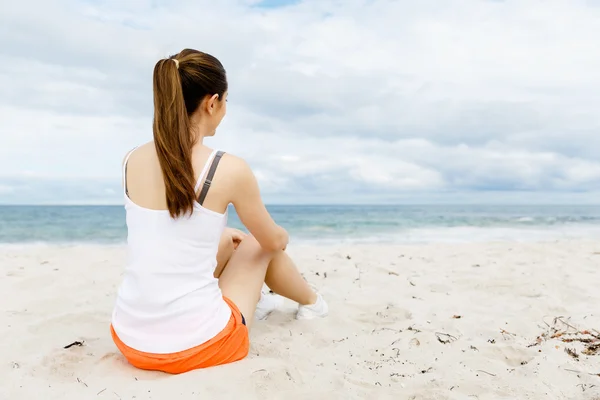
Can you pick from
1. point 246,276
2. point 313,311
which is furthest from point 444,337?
point 246,276

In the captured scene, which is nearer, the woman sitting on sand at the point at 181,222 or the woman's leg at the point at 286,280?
the woman sitting on sand at the point at 181,222

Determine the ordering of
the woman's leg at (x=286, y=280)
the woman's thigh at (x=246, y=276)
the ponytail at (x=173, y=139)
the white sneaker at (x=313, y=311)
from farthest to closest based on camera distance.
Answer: the white sneaker at (x=313, y=311) < the woman's leg at (x=286, y=280) < the woman's thigh at (x=246, y=276) < the ponytail at (x=173, y=139)

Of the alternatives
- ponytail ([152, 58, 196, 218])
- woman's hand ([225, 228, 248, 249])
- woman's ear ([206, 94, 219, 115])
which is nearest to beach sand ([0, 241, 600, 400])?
woman's hand ([225, 228, 248, 249])

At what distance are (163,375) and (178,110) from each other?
118 cm

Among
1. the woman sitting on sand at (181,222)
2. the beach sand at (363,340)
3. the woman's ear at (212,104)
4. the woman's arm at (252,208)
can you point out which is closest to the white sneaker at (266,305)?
the beach sand at (363,340)

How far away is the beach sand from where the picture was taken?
208cm

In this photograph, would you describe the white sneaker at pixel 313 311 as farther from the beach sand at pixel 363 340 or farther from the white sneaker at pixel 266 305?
the white sneaker at pixel 266 305

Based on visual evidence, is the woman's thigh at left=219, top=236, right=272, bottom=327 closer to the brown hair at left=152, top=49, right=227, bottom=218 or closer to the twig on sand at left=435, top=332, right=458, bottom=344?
the brown hair at left=152, top=49, right=227, bottom=218

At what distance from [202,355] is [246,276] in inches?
19.6

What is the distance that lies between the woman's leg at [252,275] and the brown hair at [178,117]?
65 cm

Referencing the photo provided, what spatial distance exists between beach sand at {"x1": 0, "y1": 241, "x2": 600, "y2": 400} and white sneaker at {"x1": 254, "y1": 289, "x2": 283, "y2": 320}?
57 mm

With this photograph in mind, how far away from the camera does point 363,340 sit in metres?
2.82

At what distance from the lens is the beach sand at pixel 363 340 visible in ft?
6.81

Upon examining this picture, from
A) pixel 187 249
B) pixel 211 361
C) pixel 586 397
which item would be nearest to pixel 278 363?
pixel 211 361
